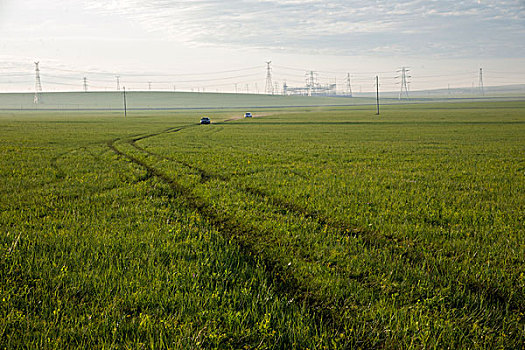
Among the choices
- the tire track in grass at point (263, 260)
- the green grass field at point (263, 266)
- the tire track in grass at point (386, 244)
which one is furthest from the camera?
the tire track in grass at point (386, 244)

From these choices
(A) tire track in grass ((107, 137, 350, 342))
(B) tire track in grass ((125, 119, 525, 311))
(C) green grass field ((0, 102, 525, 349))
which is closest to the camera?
(C) green grass field ((0, 102, 525, 349))

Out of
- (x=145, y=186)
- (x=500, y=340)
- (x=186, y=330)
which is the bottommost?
(x=500, y=340)

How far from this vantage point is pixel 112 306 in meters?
4.91

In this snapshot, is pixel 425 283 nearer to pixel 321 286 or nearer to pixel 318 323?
pixel 321 286

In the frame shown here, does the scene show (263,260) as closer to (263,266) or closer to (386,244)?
(263,266)

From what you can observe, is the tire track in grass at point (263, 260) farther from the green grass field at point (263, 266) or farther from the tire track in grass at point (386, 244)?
the tire track in grass at point (386, 244)

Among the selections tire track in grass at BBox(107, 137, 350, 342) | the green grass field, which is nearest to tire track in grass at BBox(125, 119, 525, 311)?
the green grass field

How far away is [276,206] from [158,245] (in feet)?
14.5

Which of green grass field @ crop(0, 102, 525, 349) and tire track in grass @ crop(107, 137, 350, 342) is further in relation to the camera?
tire track in grass @ crop(107, 137, 350, 342)

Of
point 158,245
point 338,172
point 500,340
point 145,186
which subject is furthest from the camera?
point 338,172

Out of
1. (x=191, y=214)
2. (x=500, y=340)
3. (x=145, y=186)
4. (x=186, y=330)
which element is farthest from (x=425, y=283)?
(x=145, y=186)

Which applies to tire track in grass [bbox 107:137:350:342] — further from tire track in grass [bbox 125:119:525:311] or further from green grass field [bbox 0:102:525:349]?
tire track in grass [bbox 125:119:525:311]

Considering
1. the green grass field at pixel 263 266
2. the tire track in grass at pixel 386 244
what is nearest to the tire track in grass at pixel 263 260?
the green grass field at pixel 263 266

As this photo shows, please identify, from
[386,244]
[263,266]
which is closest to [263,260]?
[263,266]
